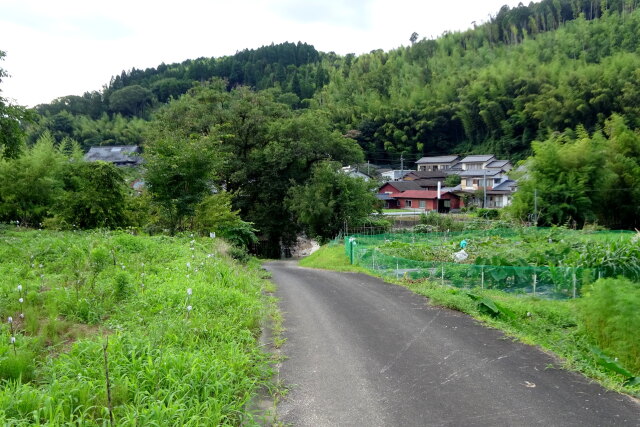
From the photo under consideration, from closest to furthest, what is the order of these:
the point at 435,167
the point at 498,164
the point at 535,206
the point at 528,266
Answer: the point at 528,266, the point at 535,206, the point at 498,164, the point at 435,167

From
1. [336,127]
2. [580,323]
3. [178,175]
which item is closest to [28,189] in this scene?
[178,175]

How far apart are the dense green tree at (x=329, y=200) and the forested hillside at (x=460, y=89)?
108 feet

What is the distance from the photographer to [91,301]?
592cm

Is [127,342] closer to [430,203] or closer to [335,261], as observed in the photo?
[335,261]

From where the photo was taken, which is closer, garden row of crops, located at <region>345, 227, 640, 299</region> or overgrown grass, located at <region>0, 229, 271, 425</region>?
overgrown grass, located at <region>0, 229, 271, 425</region>

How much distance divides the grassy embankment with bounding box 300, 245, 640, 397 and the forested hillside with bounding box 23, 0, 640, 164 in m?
48.7

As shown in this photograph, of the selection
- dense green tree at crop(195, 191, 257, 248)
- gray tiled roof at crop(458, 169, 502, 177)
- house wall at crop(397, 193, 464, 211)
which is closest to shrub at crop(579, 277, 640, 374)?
dense green tree at crop(195, 191, 257, 248)

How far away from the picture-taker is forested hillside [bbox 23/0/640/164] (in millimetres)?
52250

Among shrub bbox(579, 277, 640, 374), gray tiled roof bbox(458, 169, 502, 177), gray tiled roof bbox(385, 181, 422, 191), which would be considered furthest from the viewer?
gray tiled roof bbox(458, 169, 502, 177)

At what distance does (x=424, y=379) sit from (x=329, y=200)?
20.9m

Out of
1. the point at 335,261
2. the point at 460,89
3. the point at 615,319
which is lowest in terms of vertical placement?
the point at 335,261

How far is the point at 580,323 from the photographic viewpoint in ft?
21.4

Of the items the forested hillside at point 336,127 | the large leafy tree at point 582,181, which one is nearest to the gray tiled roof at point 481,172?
the forested hillside at point 336,127

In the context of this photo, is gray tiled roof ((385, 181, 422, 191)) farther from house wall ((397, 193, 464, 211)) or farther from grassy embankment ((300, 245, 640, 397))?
grassy embankment ((300, 245, 640, 397))
